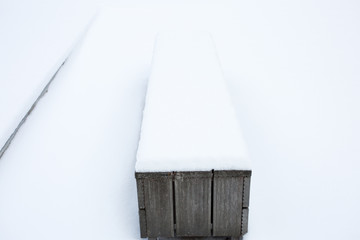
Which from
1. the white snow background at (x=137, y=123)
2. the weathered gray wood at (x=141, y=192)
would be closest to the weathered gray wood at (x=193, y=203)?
the weathered gray wood at (x=141, y=192)

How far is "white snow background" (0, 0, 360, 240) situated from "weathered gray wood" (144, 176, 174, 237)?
27 centimetres

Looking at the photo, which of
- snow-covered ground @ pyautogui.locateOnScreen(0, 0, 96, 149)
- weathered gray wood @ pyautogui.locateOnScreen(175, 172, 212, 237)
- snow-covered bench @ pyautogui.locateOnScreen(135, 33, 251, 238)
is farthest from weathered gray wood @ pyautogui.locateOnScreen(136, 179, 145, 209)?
snow-covered ground @ pyautogui.locateOnScreen(0, 0, 96, 149)

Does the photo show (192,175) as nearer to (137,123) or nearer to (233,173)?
(233,173)

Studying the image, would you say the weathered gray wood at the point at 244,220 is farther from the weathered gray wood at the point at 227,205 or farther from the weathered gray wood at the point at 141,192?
the weathered gray wood at the point at 141,192

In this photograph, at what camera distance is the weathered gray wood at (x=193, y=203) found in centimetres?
254

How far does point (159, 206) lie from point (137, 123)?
1931 millimetres

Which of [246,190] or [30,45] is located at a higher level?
[30,45]

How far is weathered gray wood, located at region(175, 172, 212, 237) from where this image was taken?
100.0 inches

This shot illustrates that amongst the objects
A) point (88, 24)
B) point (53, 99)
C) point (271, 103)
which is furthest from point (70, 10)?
point (271, 103)

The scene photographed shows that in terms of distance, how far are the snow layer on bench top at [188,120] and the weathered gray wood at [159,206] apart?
0.10 meters

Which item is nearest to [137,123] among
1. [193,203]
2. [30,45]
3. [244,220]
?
[193,203]

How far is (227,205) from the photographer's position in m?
2.62

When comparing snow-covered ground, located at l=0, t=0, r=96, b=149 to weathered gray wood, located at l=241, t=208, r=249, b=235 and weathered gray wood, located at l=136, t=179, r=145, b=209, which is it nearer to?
weathered gray wood, located at l=136, t=179, r=145, b=209

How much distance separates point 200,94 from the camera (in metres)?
3.53
